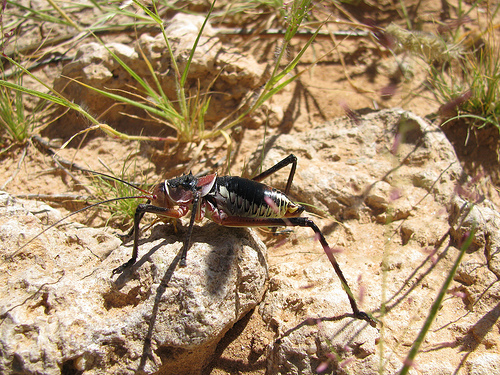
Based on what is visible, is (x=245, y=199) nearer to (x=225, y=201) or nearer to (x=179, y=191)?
(x=225, y=201)

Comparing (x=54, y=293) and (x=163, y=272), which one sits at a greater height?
(x=163, y=272)

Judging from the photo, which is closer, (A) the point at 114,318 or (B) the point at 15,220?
(A) the point at 114,318

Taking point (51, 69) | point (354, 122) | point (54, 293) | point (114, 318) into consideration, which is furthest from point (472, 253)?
point (51, 69)

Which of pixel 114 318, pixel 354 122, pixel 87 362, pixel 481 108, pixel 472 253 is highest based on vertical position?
pixel 481 108

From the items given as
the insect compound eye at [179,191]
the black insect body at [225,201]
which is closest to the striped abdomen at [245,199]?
the black insect body at [225,201]

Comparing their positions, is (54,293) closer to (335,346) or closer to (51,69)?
(335,346)

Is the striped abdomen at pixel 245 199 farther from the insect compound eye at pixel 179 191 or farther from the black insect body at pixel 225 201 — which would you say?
the insect compound eye at pixel 179 191

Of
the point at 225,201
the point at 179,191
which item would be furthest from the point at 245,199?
the point at 179,191

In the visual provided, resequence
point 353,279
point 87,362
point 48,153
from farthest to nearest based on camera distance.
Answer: point 48,153, point 353,279, point 87,362

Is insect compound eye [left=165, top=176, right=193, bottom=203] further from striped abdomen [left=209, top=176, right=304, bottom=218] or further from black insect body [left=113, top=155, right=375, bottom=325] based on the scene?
striped abdomen [left=209, top=176, right=304, bottom=218]

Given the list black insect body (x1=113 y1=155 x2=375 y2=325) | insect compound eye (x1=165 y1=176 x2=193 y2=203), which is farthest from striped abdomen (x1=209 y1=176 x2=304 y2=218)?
insect compound eye (x1=165 y1=176 x2=193 y2=203)

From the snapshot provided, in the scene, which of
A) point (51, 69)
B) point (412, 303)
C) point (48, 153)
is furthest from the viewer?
point (51, 69)
